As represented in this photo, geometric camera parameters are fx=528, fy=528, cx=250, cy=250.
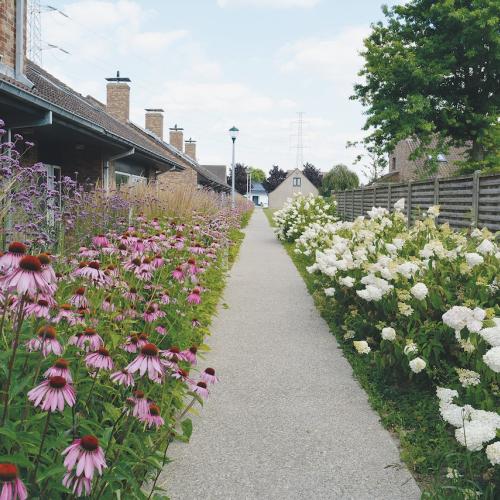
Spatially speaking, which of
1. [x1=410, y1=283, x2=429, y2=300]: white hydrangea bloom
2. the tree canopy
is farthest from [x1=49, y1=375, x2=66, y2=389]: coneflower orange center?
the tree canopy

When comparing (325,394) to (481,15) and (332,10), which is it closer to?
(332,10)

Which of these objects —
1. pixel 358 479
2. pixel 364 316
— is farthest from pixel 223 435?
pixel 364 316

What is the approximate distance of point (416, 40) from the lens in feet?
75.5

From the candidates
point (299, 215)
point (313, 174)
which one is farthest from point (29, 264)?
point (313, 174)

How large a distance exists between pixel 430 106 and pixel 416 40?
123 inches

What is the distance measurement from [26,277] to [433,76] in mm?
22186

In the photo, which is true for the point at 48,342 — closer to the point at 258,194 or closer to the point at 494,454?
the point at 494,454

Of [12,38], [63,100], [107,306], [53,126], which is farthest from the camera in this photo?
[63,100]

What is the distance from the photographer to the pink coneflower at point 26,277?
1.51 meters

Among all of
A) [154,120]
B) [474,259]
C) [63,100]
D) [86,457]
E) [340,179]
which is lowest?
[86,457]

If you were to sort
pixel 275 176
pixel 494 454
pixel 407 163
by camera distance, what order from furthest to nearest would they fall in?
pixel 275 176 < pixel 407 163 < pixel 494 454

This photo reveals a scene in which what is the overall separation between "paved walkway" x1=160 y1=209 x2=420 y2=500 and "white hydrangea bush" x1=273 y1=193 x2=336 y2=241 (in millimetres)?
10614

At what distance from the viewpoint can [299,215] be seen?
1723cm

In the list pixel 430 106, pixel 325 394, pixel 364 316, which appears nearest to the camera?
pixel 325 394
